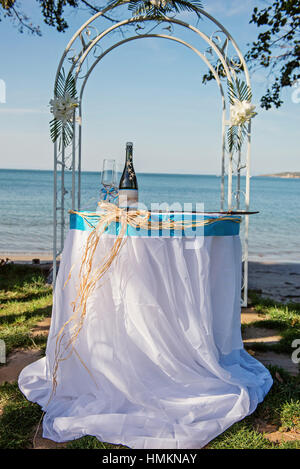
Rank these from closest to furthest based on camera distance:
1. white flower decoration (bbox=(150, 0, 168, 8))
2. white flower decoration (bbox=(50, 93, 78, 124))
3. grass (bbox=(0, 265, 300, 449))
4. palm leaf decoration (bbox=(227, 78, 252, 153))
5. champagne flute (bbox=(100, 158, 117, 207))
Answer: grass (bbox=(0, 265, 300, 449)) < champagne flute (bbox=(100, 158, 117, 207)) < white flower decoration (bbox=(150, 0, 168, 8)) < white flower decoration (bbox=(50, 93, 78, 124)) < palm leaf decoration (bbox=(227, 78, 252, 153))

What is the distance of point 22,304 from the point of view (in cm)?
426

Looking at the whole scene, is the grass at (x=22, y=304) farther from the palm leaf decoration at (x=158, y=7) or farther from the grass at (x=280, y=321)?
the palm leaf decoration at (x=158, y=7)

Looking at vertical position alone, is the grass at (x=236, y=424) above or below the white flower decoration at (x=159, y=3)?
below

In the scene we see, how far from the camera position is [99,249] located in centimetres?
214

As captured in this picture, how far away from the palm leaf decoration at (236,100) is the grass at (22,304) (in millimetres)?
2743

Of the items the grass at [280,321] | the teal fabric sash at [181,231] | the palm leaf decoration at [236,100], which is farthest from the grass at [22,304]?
the palm leaf decoration at [236,100]

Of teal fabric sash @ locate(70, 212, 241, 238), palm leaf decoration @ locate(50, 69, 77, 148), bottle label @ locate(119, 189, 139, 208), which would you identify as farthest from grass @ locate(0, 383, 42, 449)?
palm leaf decoration @ locate(50, 69, 77, 148)

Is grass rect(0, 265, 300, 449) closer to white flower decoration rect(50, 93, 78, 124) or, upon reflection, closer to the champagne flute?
the champagne flute

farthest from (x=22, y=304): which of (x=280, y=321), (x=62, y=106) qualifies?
(x=280, y=321)

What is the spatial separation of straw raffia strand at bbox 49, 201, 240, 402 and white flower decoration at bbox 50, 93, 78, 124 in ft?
6.35

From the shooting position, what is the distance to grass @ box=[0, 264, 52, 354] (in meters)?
3.25

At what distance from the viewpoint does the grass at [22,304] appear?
10.7 ft

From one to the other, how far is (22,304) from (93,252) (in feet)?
8.28
